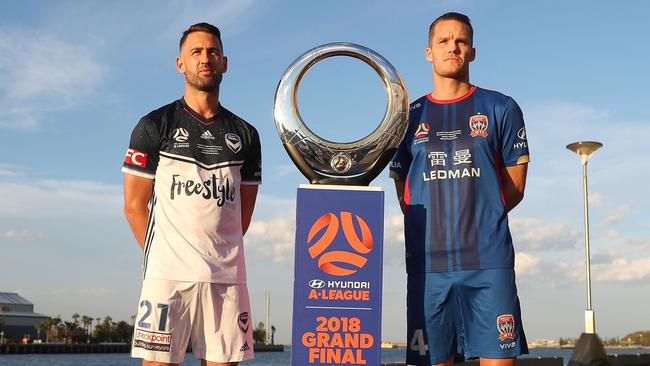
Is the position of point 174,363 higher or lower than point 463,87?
lower

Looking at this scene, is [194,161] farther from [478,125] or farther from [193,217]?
[478,125]

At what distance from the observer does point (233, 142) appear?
3611 millimetres

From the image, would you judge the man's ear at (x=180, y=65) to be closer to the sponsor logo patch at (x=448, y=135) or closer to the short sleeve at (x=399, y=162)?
the short sleeve at (x=399, y=162)

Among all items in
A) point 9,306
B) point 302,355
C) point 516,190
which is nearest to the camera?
point 302,355

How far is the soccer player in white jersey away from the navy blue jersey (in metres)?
0.88

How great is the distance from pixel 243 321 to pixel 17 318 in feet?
429

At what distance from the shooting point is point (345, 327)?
327 centimetres

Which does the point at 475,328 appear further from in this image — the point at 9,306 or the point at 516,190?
the point at 9,306

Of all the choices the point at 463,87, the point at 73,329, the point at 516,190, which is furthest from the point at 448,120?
the point at 73,329

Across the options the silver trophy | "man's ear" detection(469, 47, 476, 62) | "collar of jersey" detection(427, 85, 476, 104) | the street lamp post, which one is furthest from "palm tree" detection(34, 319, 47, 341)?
"man's ear" detection(469, 47, 476, 62)

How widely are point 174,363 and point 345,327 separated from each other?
0.84 m

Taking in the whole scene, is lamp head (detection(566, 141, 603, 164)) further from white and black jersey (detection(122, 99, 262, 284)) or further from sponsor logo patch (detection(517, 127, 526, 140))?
white and black jersey (detection(122, 99, 262, 284))

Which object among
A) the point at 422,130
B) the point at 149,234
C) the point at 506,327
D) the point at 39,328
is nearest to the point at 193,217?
the point at 149,234

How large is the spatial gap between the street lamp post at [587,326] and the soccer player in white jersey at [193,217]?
10.1 metres
